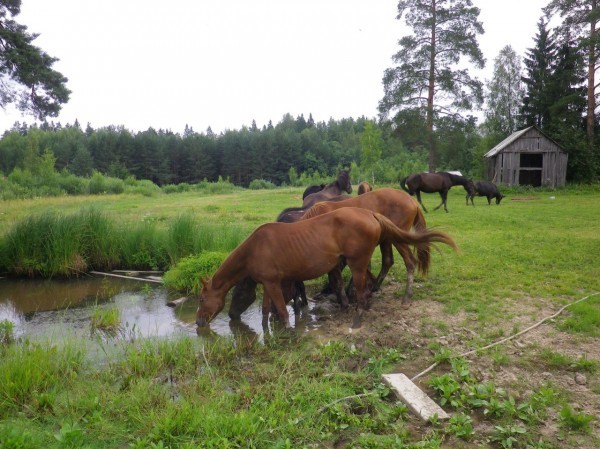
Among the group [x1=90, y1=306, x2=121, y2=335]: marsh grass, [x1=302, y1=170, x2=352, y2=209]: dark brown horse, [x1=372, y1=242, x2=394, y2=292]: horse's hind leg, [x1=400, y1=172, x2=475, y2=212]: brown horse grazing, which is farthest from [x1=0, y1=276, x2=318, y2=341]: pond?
[x1=400, y1=172, x2=475, y2=212]: brown horse grazing

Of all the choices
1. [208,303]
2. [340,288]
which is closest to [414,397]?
[340,288]

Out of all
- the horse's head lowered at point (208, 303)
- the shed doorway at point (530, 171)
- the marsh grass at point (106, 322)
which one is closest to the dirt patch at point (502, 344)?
the horse's head lowered at point (208, 303)

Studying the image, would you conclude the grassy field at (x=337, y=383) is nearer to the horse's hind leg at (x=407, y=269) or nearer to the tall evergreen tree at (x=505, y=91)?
the horse's hind leg at (x=407, y=269)

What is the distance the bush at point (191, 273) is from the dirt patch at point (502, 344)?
8.19 ft

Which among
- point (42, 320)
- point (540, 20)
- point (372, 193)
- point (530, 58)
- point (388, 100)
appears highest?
point (540, 20)

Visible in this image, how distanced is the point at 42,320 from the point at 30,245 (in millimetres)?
3664

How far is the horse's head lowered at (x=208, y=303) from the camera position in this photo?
601 cm

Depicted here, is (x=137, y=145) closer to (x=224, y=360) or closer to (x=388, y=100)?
(x=388, y=100)

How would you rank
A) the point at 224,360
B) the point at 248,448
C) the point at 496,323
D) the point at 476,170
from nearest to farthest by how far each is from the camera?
the point at 248,448 < the point at 224,360 < the point at 496,323 < the point at 476,170

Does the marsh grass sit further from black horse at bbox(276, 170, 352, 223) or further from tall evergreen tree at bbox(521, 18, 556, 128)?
tall evergreen tree at bbox(521, 18, 556, 128)

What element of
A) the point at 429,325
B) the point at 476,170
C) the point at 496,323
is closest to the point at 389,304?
the point at 429,325

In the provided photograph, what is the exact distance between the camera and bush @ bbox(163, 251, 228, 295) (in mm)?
7945

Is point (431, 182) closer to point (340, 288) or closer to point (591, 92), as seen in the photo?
point (340, 288)

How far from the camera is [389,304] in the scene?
6.66 meters
